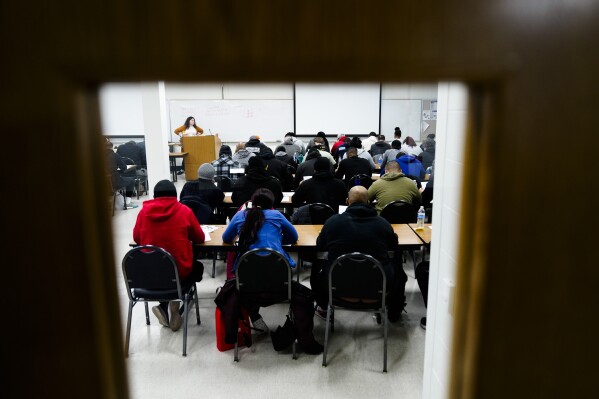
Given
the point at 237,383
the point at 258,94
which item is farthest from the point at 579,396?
the point at 258,94

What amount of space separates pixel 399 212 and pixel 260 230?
62.1 inches

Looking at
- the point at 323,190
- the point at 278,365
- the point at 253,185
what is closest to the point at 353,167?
the point at 323,190

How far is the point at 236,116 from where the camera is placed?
419 inches

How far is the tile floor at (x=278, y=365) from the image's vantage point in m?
2.62

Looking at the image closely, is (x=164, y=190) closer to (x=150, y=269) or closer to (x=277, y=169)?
(x=150, y=269)

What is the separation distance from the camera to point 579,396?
47 cm

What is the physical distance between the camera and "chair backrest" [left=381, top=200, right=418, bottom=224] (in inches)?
158

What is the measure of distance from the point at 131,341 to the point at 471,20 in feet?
11.1

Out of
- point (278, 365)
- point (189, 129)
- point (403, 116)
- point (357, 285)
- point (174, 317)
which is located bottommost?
point (278, 365)

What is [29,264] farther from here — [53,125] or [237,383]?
[237,383]

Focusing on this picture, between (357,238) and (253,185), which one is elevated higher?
(253,185)

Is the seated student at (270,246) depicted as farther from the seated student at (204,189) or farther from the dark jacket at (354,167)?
the dark jacket at (354,167)

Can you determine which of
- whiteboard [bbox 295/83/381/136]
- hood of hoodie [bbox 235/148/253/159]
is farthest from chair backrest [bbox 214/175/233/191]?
whiteboard [bbox 295/83/381/136]

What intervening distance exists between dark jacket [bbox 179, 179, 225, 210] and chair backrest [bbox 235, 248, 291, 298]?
5.24 feet
